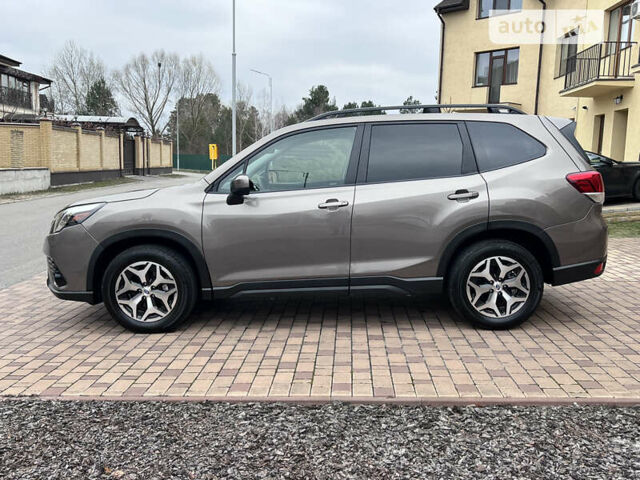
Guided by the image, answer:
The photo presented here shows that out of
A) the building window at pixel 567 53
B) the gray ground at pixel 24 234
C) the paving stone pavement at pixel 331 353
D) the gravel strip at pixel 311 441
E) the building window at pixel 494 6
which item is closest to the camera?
the gravel strip at pixel 311 441

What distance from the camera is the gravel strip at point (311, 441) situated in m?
2.88

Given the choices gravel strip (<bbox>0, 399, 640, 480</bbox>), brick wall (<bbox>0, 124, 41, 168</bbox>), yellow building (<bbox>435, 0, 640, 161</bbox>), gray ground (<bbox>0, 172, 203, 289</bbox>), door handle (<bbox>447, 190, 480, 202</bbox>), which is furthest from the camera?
brick wall (<bbox>0, 124, 41, 168</bbox>)

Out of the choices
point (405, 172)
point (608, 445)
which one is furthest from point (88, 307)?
point (608, 445)

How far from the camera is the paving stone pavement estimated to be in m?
3.84

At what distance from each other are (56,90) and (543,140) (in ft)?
222

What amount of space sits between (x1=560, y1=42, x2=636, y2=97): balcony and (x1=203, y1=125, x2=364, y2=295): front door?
16.5 meters

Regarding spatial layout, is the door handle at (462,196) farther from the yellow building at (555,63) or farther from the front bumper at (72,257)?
the yellow building at (555,63)

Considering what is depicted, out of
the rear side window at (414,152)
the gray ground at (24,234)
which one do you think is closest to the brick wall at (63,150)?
the gray ground at (24,234)

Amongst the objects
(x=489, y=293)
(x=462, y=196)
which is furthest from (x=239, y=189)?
(x=489, y=293)

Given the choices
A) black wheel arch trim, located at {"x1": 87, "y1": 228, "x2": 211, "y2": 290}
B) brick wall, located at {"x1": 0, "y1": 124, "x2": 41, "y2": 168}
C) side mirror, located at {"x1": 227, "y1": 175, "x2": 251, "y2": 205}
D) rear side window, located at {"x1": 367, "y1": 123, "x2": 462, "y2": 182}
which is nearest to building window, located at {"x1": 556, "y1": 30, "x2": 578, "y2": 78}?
rear side window, located at {"x1": 367, "y1": 123, "x2": 462, "y2": 182}

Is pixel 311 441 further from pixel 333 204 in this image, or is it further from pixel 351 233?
pixel 333 204

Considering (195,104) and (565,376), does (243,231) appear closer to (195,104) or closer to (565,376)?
(565,376)

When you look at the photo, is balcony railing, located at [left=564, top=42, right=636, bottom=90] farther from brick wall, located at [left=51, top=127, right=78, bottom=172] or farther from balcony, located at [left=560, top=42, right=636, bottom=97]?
brick wall, located at [left=51, top=127, right=78, bottom=172]

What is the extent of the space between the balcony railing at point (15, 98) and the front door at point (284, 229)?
1981 inches
